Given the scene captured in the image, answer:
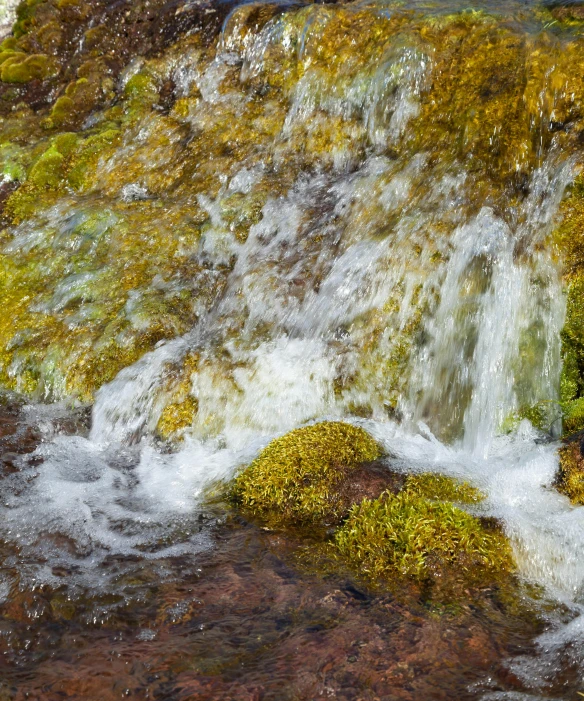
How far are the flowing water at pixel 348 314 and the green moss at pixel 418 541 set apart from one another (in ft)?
1.01

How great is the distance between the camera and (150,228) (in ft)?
35.6

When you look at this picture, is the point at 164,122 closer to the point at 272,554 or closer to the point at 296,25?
the point at 296,25

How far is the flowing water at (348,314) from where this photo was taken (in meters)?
5.63

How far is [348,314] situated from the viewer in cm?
820

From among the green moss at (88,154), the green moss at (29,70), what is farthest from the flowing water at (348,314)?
the green moss at (29,70)

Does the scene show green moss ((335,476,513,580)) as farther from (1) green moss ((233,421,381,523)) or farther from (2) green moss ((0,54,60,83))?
(2) green moss ((0,54,60,83))

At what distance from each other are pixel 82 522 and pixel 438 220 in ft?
18.3

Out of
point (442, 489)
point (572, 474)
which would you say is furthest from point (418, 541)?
point (572, 474)

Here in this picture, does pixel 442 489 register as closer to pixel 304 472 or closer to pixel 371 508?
pixel 371 508

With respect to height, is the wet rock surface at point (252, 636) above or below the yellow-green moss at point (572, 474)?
below

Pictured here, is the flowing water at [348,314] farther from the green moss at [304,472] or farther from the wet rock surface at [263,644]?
the green moss at [304,472]

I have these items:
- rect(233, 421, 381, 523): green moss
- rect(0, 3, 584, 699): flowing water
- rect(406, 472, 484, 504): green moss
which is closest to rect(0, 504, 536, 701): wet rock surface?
rect(0, 3, 584, 699): flowing water

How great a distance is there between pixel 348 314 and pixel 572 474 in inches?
136

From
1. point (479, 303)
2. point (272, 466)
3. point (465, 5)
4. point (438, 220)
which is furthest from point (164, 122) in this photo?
point (272, 466)
